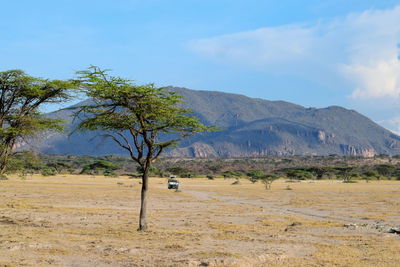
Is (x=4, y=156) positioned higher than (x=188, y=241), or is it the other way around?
(x=4, y=156)

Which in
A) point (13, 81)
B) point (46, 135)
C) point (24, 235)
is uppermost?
point (13, 81)

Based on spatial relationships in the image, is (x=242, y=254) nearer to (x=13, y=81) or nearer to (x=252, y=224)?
(x=252, y=224)

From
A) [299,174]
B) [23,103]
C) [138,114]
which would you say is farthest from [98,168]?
[138,114]

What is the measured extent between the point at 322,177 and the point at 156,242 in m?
103

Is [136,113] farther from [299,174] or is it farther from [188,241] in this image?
[299,174]

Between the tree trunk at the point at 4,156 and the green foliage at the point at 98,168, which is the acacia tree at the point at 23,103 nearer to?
the tree trunk at the point at 4,156

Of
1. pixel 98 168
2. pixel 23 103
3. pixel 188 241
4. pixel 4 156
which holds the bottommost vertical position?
pixel 188 241

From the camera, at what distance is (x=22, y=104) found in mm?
22641

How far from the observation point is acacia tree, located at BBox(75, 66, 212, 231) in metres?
17.9

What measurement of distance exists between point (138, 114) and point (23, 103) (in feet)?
23.5

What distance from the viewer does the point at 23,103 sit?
22.6 m

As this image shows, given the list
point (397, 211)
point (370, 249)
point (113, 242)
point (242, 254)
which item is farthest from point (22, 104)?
point (397, 211)

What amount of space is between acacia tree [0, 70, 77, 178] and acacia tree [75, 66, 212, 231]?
7.58 ft

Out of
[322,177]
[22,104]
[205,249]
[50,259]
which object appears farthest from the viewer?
[322,177]
